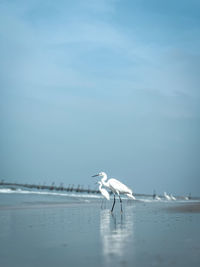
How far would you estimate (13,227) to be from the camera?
7.42 m

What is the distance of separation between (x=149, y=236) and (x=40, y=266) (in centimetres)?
261

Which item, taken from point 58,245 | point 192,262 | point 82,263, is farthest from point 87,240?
point 192,262

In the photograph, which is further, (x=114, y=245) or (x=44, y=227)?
(x=44, y=227)

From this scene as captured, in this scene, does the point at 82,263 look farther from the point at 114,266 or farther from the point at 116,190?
the point at 116,190

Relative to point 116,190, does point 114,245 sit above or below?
below

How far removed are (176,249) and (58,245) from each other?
1660 millimetres

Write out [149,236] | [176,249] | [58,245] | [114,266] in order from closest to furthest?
1. [114,266]
2. [176,249]
3. [58,245]
4. [149,236]

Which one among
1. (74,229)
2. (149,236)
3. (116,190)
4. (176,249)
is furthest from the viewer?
(116,190)

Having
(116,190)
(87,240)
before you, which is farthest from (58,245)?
(116,190)

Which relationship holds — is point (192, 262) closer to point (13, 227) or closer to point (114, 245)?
point (114, 245)

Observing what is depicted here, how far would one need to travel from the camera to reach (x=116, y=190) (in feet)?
45.5

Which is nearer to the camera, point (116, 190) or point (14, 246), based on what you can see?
point (14, 246)

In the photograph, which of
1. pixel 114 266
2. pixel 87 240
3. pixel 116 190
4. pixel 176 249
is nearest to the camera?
pixel 114 266

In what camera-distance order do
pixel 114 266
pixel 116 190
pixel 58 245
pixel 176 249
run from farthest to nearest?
pixel 116 190, pixel 58 245, pixel 176 249, pixel 114 266
